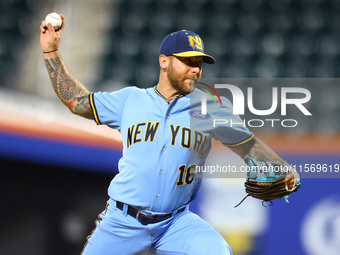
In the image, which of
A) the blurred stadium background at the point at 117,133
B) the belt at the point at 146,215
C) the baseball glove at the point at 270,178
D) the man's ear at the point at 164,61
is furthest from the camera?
the blurred stadium background at the point at 117,133

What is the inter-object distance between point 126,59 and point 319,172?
9.51 ft

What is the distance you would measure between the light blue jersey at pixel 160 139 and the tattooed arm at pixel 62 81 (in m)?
0.06

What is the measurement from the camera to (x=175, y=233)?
92.4 inches

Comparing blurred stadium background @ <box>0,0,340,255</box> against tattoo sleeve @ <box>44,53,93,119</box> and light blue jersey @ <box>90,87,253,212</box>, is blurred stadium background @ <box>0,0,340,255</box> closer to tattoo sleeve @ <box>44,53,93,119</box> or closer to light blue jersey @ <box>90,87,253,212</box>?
light blue jersey @ <box>90,87,253,212</box>

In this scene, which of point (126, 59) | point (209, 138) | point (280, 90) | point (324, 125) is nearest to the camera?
point (209, 138)

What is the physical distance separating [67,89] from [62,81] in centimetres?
5

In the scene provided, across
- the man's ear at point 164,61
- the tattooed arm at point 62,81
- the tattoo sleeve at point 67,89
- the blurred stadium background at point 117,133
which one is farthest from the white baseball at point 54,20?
the blurred stadium background at point 117,133

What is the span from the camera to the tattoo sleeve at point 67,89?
2520 millimetres

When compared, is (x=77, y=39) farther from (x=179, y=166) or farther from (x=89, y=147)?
(x=179, y=166)

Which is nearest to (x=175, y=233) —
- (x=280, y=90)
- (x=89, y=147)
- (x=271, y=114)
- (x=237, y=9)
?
(x=89, y=147)

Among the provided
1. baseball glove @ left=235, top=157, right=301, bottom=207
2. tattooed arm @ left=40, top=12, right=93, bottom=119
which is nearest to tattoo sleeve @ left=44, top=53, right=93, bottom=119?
tattooed arm @ left=40, top=12, right=93, bottom=119

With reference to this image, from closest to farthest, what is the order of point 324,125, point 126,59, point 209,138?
point 209,138 → point 324,125 → point 126,59

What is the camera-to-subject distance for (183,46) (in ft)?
8.29

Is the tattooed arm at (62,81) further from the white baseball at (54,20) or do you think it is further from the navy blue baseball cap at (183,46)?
the navy blue baseball cap at (183,46)
